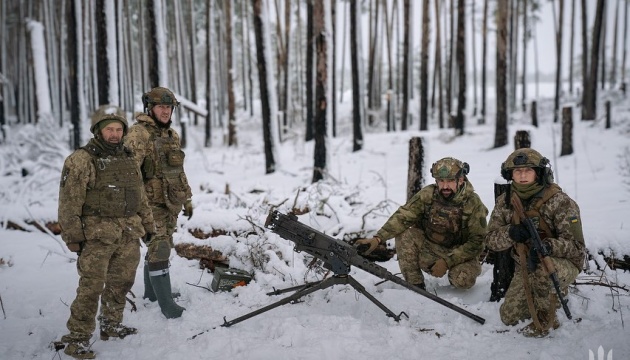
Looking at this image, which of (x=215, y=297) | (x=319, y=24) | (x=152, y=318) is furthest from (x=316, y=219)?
(x=319, y=24)

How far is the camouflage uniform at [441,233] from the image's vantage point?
374 cm

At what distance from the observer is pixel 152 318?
346 cm

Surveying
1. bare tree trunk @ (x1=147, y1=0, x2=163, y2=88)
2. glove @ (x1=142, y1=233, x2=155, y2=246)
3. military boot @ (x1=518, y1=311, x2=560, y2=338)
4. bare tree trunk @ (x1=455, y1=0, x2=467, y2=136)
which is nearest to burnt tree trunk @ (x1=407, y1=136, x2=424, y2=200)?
military boot @ (x1=518, y1=311, x2=560, y2=338)

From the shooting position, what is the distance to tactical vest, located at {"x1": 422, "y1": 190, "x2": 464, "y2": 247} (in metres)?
3.80

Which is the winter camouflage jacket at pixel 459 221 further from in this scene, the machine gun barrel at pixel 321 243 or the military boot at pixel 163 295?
the military boot at pixel 163 295

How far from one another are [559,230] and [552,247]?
186 mm

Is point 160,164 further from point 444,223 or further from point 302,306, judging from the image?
point 444,223

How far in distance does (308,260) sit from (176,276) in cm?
145

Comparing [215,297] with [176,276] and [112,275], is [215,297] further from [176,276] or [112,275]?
[112,275]

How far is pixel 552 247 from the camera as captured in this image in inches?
116

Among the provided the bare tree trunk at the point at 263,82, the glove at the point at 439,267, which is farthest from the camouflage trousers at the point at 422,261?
the bare tree trunk at the point at 263,82

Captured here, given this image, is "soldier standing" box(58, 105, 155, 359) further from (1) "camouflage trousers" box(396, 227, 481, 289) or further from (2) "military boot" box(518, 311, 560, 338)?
(2) "military boot" box(518, 311, 560, 338)

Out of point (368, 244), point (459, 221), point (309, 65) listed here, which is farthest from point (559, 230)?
point (309, 65)

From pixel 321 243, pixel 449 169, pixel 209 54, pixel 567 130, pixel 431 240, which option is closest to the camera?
pixel 321 243
